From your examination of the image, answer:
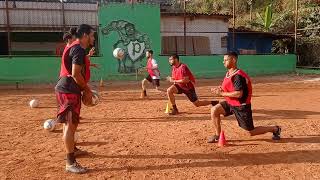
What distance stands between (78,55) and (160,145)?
2.34 meters

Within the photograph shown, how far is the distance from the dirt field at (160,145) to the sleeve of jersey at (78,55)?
1.51m

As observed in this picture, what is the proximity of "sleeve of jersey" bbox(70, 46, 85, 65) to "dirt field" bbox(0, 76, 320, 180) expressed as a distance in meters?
1.51

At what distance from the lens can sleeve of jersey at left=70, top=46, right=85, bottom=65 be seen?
18.4 ft

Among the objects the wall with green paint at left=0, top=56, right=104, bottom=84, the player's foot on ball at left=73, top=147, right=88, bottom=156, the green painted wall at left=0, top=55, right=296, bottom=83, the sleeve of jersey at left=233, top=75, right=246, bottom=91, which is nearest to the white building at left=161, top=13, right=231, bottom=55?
the green painted wall at left=0, top=55, right=296, bottom=83

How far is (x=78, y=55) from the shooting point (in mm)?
5641

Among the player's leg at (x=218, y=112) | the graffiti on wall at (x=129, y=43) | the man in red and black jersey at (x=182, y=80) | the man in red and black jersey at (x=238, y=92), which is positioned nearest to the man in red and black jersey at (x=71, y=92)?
the man in red and black jersey at (x=238, y=92)

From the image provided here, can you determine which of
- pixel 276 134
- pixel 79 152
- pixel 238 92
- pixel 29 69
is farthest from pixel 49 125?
pixel 29 69

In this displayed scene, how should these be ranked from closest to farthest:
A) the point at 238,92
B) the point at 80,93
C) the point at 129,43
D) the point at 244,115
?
the point at 80,93 < the point at 238,92 < the point at 244,115 < the point at 129,43

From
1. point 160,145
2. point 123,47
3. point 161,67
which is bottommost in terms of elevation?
point 160,145

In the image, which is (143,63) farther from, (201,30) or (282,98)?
(282,98)

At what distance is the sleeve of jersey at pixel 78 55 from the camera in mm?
5613

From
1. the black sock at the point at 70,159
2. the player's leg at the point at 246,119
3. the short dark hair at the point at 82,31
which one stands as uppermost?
the short dark hair at the point at 82,31

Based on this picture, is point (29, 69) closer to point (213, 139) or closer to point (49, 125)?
point (49, 125)

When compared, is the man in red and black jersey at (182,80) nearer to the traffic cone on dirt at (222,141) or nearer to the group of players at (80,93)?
the group of players at (80,93)
